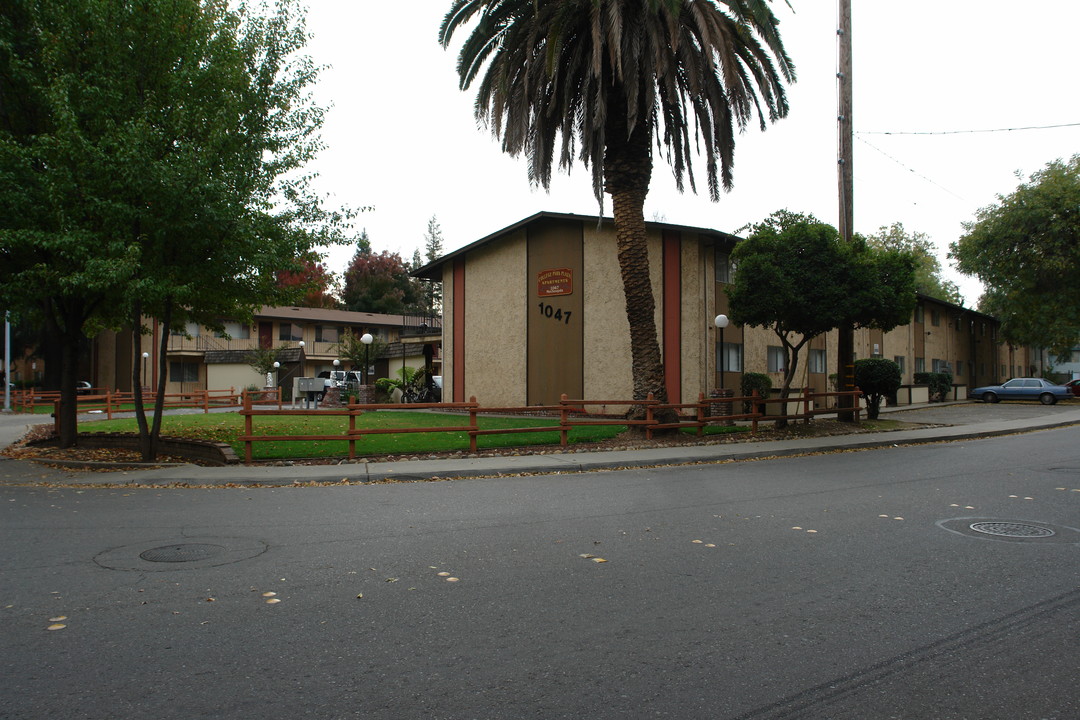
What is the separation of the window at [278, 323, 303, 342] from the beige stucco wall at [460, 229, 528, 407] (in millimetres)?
30174

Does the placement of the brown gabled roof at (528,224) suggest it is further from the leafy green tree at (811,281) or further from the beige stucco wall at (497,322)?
the leafy green tree at (811,281)

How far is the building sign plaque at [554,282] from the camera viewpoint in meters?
26.0

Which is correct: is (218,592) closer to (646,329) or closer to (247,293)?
(247,293)

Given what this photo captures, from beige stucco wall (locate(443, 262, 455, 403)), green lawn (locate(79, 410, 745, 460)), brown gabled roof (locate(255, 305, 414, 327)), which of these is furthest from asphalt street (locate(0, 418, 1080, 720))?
brown gabled roof (locate(255, 305, 414, 327))

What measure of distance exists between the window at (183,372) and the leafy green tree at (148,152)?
40797mm

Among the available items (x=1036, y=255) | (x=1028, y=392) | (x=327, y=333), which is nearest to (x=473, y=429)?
(x=1028, y=392)

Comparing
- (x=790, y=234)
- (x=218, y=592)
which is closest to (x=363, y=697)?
(x=218, y=592)

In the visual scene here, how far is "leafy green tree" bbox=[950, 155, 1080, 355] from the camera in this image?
39.8 meters

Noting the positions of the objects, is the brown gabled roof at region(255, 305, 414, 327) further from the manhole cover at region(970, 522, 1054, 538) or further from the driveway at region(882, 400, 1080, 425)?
the manhole cover at region(970, 522, 1054, 538)

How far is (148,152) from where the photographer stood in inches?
487

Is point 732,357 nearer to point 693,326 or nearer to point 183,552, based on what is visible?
point 693,326

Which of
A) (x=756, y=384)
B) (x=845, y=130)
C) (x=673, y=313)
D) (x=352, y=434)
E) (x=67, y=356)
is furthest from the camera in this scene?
(x=673, y=313)

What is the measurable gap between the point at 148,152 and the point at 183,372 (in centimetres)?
4483

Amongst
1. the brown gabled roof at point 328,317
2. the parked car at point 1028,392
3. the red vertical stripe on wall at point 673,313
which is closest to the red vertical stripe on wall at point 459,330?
the red vertical stripe on wall at point 673,313
